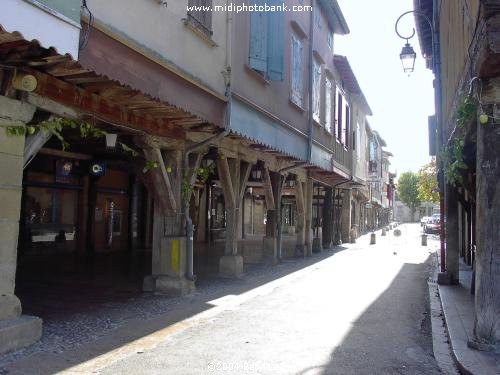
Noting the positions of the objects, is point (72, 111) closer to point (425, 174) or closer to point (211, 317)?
point (211, 317)

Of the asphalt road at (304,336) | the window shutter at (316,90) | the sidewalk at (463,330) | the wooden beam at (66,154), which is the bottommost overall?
the asphalt road at (304,336)

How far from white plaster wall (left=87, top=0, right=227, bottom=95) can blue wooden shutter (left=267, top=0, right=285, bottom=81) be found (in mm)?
1695

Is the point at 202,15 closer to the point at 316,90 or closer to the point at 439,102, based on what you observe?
the point at 439,102

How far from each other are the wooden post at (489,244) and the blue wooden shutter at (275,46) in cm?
613

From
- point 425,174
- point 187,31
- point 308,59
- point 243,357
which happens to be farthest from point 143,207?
point 425,174

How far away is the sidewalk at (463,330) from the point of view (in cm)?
512

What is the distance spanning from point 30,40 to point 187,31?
4.01 m

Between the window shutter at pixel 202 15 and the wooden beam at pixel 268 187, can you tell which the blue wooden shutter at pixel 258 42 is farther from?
the wooden beam at pixel 268 187

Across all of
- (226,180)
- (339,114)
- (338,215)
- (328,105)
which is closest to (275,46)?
(226,180)

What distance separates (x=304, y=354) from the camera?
575cm

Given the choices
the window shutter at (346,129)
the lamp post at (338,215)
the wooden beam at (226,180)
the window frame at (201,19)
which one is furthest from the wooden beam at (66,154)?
the lamp post at (338,215)

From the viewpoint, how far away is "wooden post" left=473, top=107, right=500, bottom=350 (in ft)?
18.4

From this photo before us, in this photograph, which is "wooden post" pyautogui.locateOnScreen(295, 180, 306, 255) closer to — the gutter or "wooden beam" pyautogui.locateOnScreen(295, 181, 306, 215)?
"wooden beam" pyautogui.locateOnScreen(295, 181, 306, 215)

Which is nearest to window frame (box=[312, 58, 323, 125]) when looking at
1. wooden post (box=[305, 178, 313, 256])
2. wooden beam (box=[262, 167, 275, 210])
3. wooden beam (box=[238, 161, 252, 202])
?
wooden post (box=[305, 178, 313, 256])
